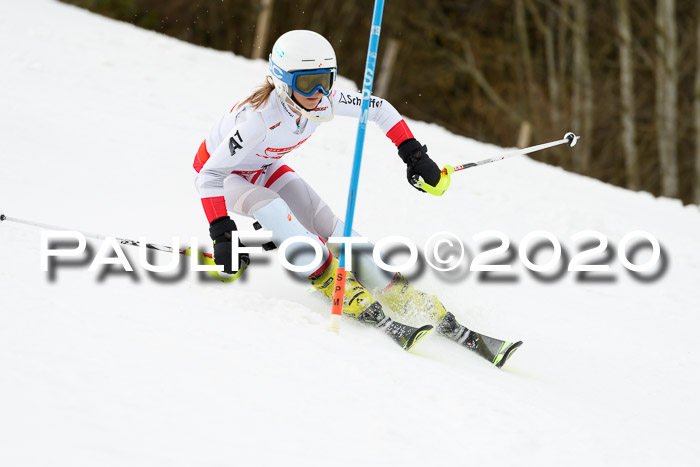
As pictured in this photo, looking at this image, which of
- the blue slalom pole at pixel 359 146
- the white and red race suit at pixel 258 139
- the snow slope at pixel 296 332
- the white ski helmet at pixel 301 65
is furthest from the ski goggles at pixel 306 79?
the snow slope at pixel 296 332

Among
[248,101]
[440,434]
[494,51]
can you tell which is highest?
[494,51]

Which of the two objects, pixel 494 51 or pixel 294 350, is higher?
pixel 494 51

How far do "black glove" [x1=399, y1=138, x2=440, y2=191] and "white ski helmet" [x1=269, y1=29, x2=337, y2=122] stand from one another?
2.17ft

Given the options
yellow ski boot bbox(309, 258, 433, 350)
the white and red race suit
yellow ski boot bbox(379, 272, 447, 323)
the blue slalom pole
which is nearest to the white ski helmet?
the white and red race suit

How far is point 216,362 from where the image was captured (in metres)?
2.93

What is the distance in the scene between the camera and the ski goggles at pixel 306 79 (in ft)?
12.2

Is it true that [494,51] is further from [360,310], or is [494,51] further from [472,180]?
[360,310]

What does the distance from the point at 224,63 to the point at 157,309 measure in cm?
670

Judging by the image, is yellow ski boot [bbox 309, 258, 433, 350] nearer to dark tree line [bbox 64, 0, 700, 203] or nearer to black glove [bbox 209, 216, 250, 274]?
black glove [bbox 209, 216, 250, 274]

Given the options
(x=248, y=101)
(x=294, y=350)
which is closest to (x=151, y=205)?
(x=248, y=101)

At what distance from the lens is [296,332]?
3.41 meters

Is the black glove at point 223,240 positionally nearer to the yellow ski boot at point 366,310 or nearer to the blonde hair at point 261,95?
the yellow ski boot at point 366,310

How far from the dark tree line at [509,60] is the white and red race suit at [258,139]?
12783 millimetres

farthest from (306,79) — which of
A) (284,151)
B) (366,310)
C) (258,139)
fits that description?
(366,310)
